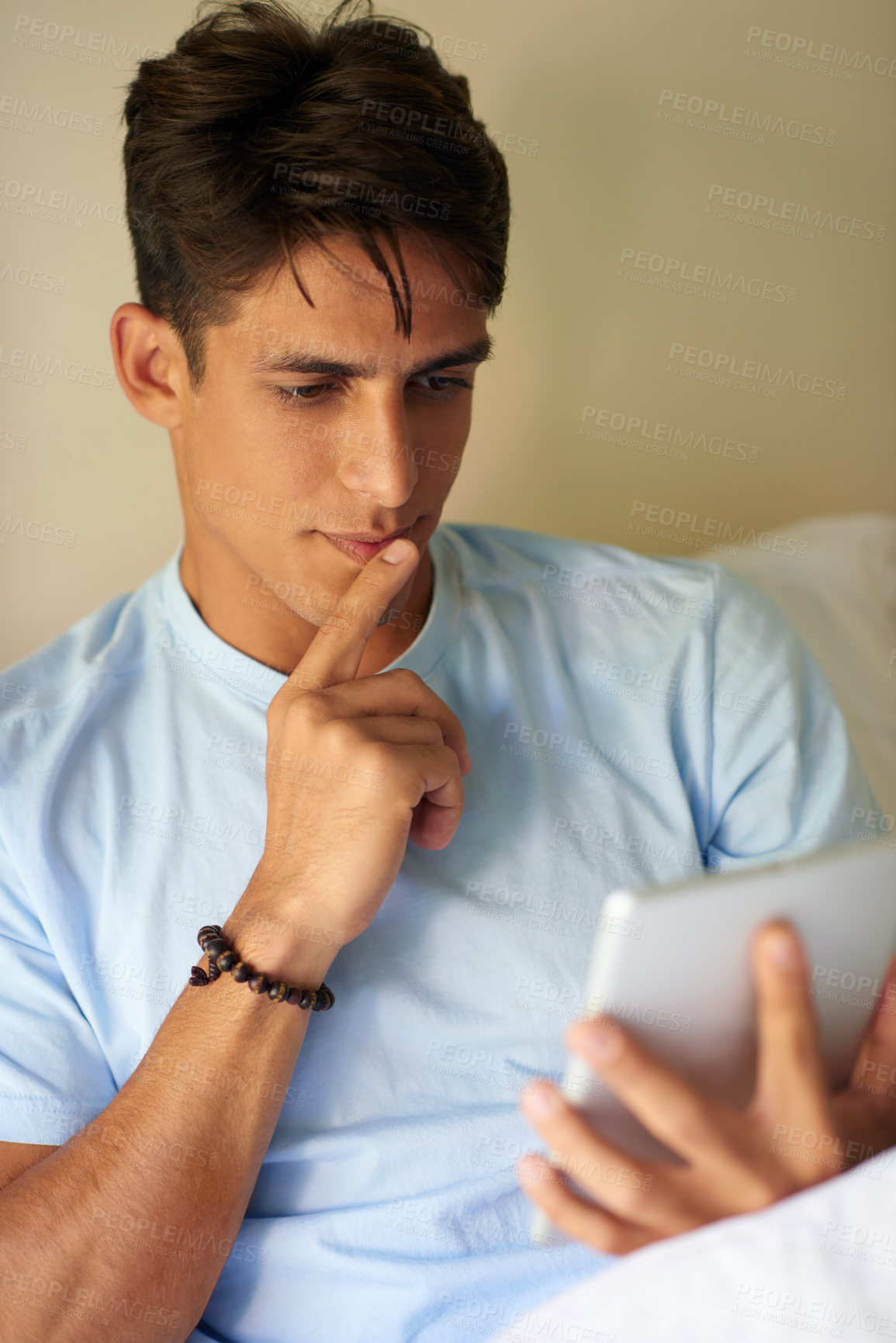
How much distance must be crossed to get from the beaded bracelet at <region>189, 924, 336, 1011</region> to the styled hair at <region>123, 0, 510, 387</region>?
0.55 meters

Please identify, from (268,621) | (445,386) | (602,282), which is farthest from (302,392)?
(602,282)

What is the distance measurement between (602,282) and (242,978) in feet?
3.71

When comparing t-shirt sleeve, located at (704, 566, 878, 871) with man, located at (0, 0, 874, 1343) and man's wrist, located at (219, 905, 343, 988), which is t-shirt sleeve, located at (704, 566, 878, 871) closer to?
man, located at (0, 0, 874, 1343)

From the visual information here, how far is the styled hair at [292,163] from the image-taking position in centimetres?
91

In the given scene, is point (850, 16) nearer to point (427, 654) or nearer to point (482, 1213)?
point (427, 654)

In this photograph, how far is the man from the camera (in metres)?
0.88

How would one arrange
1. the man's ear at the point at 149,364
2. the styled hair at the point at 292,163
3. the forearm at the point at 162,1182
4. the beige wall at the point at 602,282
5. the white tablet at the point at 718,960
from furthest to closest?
the beige wall at the point at 602,282 → the man's ear at the point at 149,364 → the styled hair at the point at 292,163 → the forearm at the point at 162,1182 → the white tablet at the point at 718,960

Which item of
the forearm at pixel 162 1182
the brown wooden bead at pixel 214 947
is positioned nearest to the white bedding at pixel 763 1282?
the forearm at pixel 162 1182

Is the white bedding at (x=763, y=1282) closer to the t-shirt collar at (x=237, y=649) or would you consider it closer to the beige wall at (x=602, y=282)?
the t-shirt collar at (x=237, y=649)

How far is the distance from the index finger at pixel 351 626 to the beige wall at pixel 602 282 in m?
0.58

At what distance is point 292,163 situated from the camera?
92 centimetres

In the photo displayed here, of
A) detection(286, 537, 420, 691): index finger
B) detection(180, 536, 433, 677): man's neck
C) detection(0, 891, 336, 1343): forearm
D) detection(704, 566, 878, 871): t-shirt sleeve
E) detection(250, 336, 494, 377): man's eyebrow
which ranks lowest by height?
detection(0, 891, 336, 1343): forearm

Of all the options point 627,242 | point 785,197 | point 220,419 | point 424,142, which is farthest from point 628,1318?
point 785,197

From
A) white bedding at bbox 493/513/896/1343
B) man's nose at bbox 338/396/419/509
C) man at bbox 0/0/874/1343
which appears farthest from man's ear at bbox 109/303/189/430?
white bedding at bbox 493/513/896/1343
